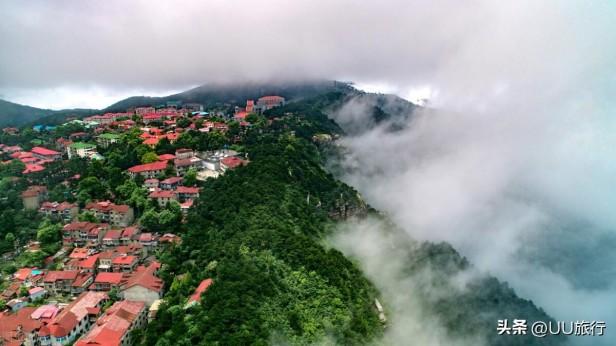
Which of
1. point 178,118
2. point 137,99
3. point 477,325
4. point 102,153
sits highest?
point 137,99

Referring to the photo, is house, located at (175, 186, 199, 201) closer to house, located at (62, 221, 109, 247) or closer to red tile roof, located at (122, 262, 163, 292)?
house, located at (62, 221, 109, 247)

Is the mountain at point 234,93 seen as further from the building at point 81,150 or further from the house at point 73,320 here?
the house at point 73,320

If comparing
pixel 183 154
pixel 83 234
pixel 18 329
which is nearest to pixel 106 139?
pixel 183 154

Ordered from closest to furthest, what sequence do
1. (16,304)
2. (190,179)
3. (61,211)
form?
(16,304), (61,211), (190,179)

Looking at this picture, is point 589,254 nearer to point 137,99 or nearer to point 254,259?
point 254,259

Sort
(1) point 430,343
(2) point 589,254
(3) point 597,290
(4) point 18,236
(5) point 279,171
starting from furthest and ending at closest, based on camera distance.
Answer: (2) point 589,254
(3) point 597,290
(5) point 279,171
(4) point 18,236
(1) point 430,343

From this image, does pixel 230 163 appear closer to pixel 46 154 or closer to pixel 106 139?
pixel 106 139

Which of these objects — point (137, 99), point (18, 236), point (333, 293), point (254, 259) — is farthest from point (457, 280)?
point (137, 99)

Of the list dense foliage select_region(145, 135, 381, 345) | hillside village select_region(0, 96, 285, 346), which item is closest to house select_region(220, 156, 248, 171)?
hillside village select_region(0, 96, 285, 346)
